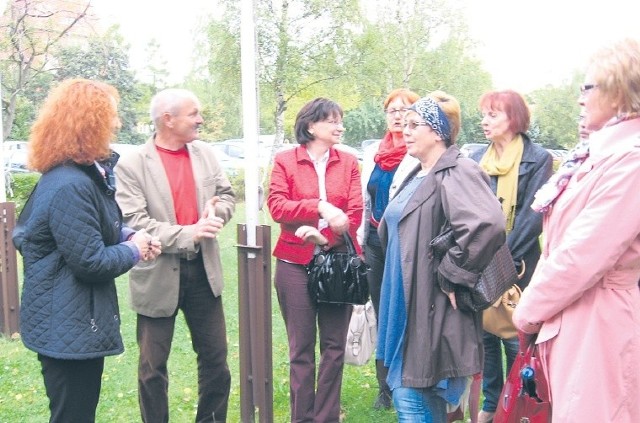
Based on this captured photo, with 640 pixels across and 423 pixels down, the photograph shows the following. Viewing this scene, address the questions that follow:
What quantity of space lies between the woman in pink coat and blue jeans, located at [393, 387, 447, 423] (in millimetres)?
793

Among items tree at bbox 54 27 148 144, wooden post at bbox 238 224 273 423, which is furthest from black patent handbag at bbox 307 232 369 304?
tree at bbox 54 27 148 144

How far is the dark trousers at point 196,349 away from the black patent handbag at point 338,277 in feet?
1.95

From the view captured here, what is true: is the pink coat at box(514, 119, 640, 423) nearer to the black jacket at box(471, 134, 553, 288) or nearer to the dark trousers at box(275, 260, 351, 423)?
the black jacket at box(471, 134, 553, 288)

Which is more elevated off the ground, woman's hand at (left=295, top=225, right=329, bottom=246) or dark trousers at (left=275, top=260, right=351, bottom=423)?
woman's hand at (left=295, top=225, right=329, bottom=246)

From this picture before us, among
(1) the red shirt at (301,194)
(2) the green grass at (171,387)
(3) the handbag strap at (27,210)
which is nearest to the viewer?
(3) the handbag strap at (27,210)

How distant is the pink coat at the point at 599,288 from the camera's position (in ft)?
7.80

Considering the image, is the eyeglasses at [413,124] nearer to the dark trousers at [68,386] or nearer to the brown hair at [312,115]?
the brown hair at [312,115]

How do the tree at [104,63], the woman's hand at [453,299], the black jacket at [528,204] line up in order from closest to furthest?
the woman's hand at [453,299] < the black jacket at [528,204] < the tree at [104,63]

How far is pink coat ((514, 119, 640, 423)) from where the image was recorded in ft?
7.80

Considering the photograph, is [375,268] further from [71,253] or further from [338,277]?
[71,253]

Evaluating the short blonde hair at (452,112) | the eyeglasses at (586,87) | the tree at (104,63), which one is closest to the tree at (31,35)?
the tree at (104,63)

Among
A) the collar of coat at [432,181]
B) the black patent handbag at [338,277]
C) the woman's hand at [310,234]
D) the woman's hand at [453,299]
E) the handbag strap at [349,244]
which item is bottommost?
the black patent handbag at [338,277]

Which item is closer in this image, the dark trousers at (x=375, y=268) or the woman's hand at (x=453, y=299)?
the woman's hand at (x=453, y=299)

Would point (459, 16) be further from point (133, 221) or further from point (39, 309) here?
point (39, 309)
